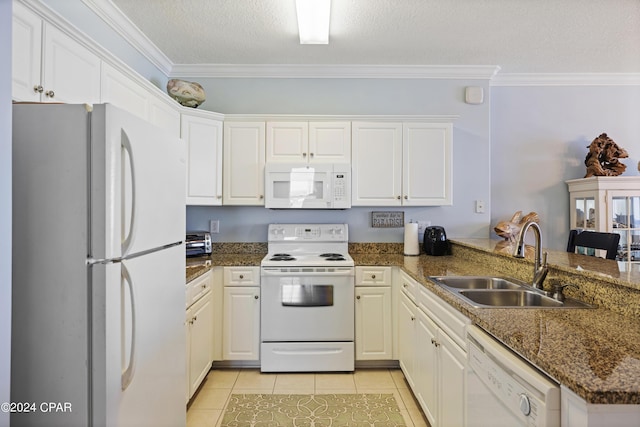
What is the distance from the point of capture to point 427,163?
2926mm

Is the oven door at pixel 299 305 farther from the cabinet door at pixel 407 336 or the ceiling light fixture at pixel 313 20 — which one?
the ceiling light fixture at pixel 313 20

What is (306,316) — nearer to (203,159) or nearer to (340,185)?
(340,185)

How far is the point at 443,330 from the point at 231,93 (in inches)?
106

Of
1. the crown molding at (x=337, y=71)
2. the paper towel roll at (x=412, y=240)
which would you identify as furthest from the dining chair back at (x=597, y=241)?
the crown molding at (x=337, y=71)

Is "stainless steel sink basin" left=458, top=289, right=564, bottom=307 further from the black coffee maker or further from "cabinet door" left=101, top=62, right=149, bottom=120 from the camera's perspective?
"cabinet door" left=101, top=62, right=149, bottom=120

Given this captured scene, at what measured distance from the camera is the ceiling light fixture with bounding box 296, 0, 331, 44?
2.10 metres

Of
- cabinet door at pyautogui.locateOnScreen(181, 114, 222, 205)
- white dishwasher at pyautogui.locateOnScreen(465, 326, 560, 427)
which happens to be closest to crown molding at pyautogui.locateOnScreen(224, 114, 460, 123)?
cabinet door at pyautogui.locateOnScreen(181, 114, 222, 205)

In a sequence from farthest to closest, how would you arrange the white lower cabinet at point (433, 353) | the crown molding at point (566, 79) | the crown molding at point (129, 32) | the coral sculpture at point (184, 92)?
the crown molding at point (566, 79)
the coral sculpture at point (184, 92)
the crown molding at point (129, 32)
the white lower cabinet at point (433, 353)

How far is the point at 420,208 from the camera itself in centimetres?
322

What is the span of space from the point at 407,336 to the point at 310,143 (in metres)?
1.69

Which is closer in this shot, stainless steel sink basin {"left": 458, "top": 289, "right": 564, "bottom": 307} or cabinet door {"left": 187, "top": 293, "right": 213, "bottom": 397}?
stainless steel sink basin {"left": 458, "top": 289, "right": 564, "bottom": 307}

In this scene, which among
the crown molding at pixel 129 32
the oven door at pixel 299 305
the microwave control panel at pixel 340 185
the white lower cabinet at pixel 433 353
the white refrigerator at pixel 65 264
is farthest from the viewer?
the microwave control panel at pixel 340 185

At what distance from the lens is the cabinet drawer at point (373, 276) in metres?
2.69

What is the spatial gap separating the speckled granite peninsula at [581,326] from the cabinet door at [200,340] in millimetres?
1463
